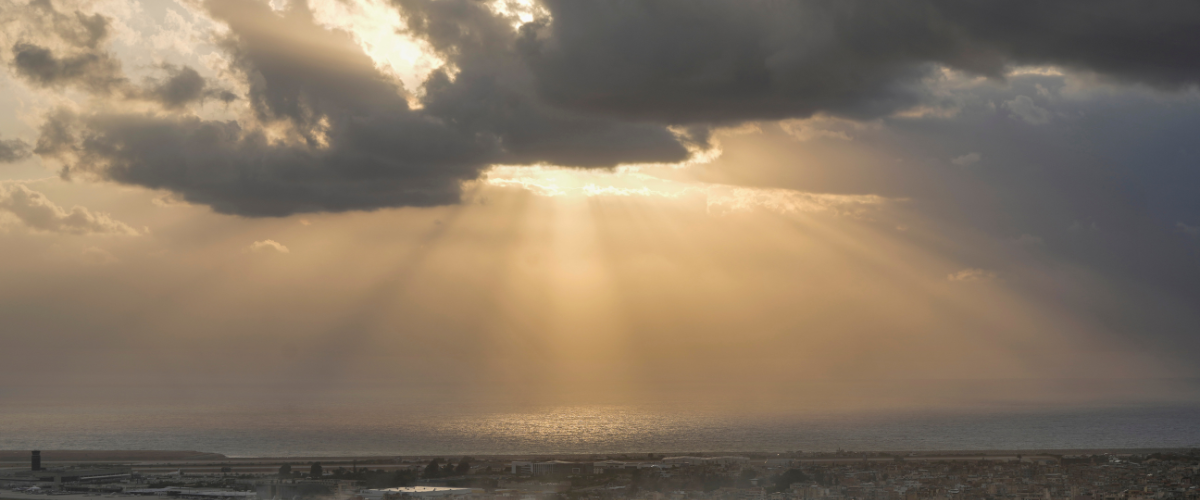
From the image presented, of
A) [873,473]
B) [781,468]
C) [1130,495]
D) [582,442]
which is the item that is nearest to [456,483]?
[781,468]

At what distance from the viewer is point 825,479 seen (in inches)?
2761

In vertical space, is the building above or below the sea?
above

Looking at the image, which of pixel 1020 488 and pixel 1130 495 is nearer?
pixel 1130 495

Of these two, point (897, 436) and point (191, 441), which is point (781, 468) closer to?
point (897, 436)

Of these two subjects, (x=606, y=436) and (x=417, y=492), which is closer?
(x=417, y=492)

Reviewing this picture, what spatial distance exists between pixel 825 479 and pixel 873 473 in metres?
7.11

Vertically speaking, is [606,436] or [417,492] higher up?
[417,492]

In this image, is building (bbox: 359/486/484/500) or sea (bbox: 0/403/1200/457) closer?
building (bbox: 359/486/484/500)

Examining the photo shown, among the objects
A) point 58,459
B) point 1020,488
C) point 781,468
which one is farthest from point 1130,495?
point 58,459

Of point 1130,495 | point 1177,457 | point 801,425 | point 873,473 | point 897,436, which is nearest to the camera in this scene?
point 1130,495

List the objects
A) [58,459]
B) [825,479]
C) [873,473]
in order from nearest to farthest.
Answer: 1. [825,479]
2. [873,473]
3. [58,459]

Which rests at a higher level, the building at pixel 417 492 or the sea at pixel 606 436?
the building at pixel 417 492

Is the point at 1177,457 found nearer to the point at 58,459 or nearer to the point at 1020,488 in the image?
the point at 1020,488

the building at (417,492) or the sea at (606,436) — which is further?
the sea at (606,436)
